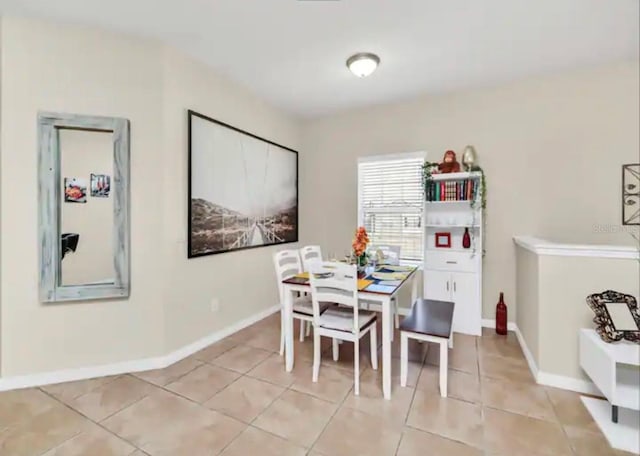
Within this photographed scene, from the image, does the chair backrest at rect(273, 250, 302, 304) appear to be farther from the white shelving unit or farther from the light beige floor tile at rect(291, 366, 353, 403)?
the white shelving unit

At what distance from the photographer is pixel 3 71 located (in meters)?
2.09

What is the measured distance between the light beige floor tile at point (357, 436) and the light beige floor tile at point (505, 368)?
3.47ft

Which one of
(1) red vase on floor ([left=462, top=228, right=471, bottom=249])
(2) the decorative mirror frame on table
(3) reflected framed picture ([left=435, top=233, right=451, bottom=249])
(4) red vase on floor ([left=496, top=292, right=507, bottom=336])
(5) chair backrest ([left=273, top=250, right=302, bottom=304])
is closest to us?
(2) the decorative mirror frame on table

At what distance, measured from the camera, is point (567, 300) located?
2.05 meters

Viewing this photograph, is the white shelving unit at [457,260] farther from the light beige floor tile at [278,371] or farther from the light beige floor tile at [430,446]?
the light beige floor tile at [430,446]

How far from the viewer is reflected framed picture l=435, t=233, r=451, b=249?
3.37m

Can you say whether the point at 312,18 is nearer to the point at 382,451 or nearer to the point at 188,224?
the point at 188,224

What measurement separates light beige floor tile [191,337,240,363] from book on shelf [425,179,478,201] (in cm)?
252

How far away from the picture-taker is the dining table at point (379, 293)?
6.66 ft

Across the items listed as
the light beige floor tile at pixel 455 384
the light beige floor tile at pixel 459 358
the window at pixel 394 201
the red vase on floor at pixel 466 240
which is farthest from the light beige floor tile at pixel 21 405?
the red vase on floor at pixel 466 240

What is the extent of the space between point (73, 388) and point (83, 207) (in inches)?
51.0

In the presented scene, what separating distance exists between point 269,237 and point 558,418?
3000 mm

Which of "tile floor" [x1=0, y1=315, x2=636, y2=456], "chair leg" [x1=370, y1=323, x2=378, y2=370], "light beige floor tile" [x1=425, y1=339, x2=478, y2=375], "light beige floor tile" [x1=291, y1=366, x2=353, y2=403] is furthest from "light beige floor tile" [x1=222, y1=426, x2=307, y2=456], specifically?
"light beige floor tile" [x1=425, y1=339, x2=478, y2=375]

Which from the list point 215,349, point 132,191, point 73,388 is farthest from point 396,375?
point 132,191
